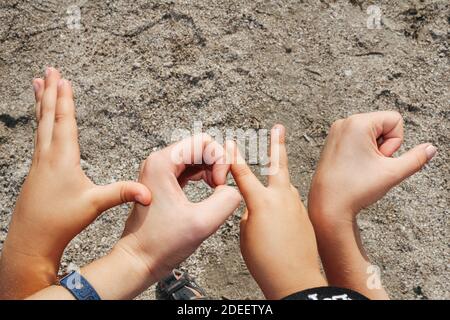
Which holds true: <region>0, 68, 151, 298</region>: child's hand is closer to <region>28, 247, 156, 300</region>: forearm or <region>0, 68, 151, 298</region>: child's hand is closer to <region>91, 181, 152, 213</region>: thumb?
<region>91, 181, 152, 213</region>: thumb

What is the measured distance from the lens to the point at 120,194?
150 centimetres

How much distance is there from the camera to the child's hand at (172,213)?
1.44m

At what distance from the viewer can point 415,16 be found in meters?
2.18

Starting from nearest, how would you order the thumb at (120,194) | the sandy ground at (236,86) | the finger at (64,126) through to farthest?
1. the thumb at (120,194)
2. the finger at (64,126)
3. the sandy ground at (236,86)

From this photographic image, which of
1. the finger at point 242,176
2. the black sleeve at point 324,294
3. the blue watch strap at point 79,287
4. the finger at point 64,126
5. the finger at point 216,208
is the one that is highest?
the finger at point 64,126

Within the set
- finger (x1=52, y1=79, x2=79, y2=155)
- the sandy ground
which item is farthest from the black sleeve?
finger (x1=52, y1=79, x2=79, y2=155)

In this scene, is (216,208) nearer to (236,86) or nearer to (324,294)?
(324,294)

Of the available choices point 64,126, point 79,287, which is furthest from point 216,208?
point 64,126

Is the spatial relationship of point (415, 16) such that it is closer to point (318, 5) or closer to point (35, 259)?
point (318, 5)

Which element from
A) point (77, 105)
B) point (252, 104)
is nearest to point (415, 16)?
point (252, 104)

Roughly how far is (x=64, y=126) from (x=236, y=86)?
0.80 m

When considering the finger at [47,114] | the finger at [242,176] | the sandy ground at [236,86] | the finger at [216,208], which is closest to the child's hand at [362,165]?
the finger at [242,176]

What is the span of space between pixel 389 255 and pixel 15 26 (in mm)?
1853

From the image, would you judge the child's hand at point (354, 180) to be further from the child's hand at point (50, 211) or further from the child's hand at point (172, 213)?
the child's hand at point (50, 211)
